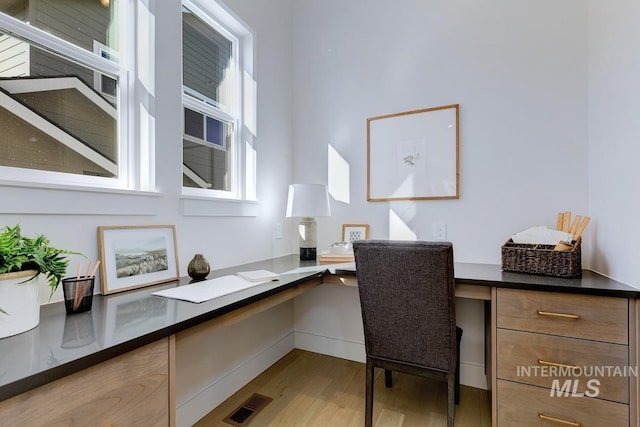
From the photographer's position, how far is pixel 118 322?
99 cm

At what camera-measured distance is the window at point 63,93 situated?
1182 millimetres

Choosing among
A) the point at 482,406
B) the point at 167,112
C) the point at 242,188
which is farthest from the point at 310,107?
the point at 482,406

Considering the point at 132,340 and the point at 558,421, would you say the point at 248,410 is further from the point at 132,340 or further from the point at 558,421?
the point at 558,421

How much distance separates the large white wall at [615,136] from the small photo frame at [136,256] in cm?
208

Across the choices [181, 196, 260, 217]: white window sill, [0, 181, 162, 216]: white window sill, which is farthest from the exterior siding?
[181, 196, 260, 217]: white window sill

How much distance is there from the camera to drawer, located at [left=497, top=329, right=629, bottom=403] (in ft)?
4.25

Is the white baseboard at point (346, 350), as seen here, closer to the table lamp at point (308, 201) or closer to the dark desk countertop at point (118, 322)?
the dark desk countertop at point (118, 322)

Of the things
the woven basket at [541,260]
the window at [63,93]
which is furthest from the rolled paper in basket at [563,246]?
the window at [63,93]

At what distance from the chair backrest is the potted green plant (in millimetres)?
1195

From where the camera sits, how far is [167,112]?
1.65 metres

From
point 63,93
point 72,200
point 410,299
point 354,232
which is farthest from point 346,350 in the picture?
point 63,93

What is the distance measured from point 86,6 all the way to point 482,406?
2.93 m

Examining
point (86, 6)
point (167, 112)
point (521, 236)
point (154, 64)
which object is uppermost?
point (86, 6)

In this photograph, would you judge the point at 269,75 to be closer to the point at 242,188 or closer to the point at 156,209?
the point at 242,188
